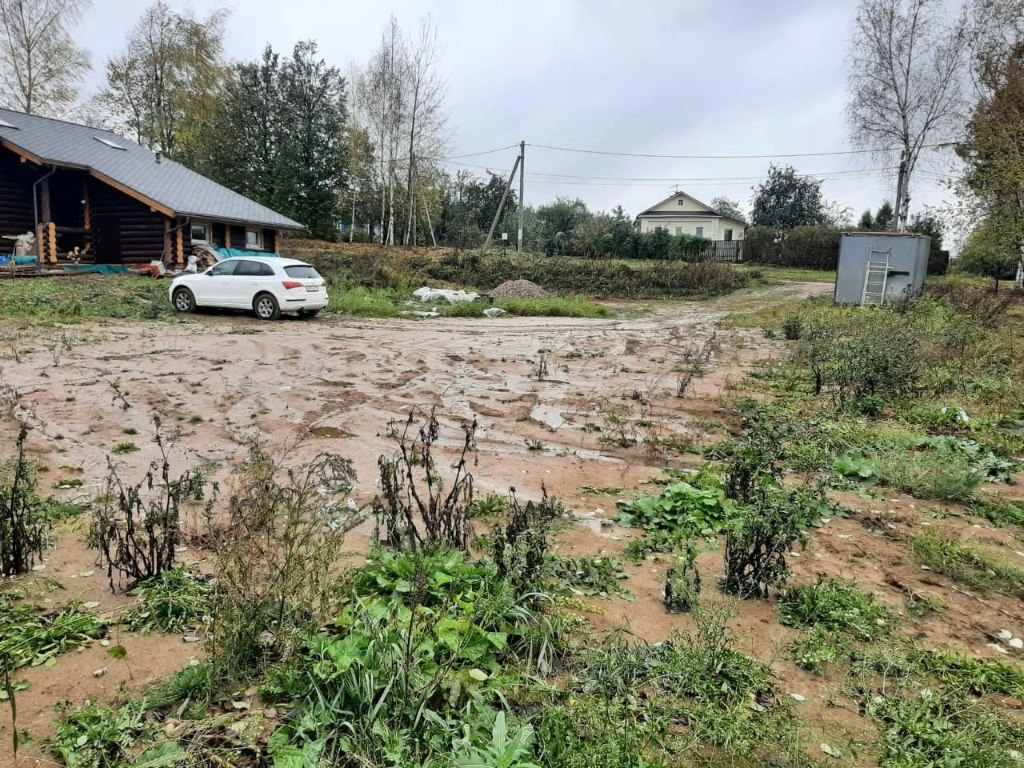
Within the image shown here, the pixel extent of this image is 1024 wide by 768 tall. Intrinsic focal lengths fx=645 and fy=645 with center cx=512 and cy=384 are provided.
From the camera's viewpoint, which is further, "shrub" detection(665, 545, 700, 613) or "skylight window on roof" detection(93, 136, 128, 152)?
"skylight window on roof" detection(93, 136, 128, 152)

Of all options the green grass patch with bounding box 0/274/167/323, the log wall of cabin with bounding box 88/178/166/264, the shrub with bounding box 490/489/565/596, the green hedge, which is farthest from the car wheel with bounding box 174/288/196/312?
the shrub with bounding box 490/489/565/596

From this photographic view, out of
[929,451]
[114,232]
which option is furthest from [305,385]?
[114,232]

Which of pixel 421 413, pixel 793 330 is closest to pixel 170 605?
pixel 421 413

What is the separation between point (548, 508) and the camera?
4.43 m

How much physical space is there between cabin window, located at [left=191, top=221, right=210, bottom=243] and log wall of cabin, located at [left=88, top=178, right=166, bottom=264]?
4.70 feet

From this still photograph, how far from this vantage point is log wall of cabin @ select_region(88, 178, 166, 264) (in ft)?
80.8

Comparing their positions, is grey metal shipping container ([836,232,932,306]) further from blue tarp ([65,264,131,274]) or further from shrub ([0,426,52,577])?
blue tarp ([65,264,131,274])

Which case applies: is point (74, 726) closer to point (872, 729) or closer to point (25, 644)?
point (25, 644)

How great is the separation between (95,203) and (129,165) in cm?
215

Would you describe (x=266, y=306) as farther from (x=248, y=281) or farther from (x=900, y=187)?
(x=900, y=187)

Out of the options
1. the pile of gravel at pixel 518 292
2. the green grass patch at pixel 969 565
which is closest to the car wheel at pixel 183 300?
the pile of gravel at pixel 518 292

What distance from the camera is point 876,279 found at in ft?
74.5

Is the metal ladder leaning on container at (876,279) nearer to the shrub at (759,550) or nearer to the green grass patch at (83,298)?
the shrub at (759,550)

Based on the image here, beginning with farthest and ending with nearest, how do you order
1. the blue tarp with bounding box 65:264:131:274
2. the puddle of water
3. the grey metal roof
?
the grey metal roof, the blue tarp with bounding box 65:264:131:274, the puddle of water
